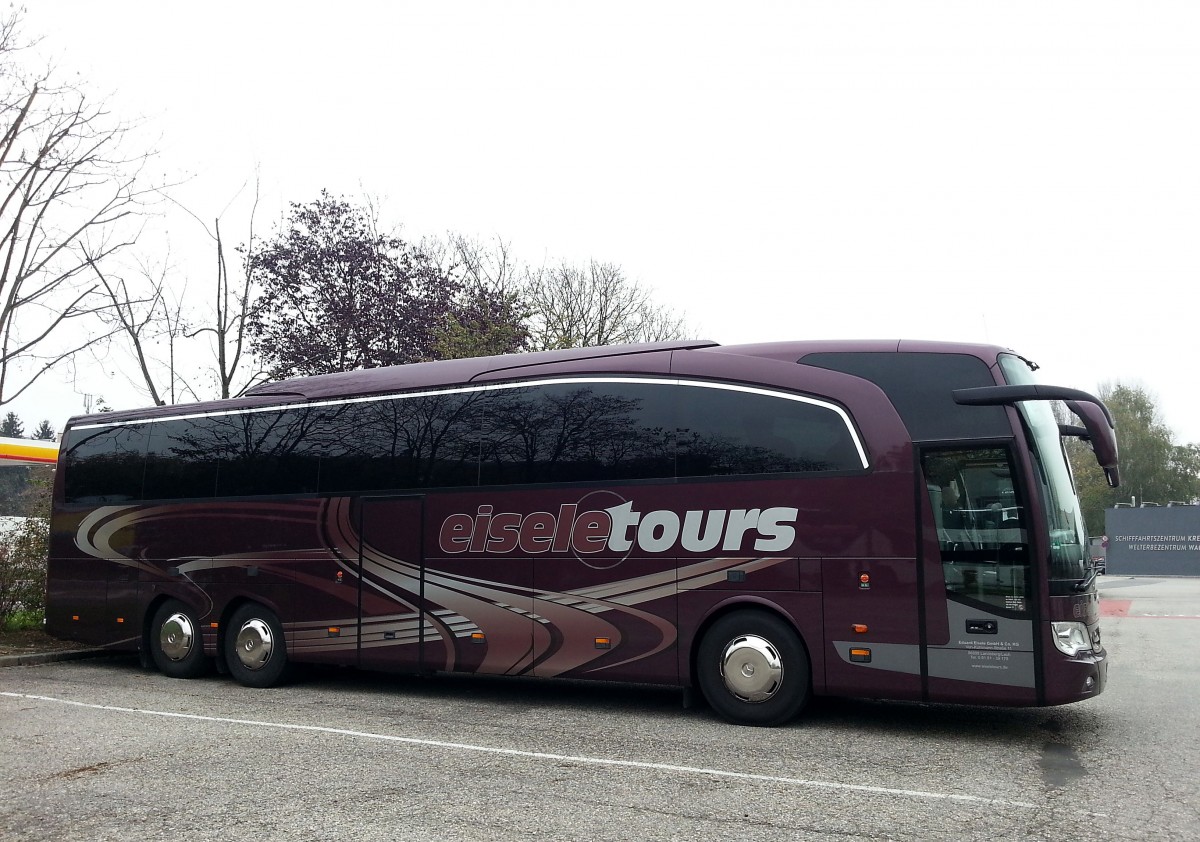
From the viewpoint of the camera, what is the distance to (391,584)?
39.3 feet

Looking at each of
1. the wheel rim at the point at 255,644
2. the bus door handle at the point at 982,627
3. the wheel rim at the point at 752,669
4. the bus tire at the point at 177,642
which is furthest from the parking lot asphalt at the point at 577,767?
the bus tire at the point at 177,642

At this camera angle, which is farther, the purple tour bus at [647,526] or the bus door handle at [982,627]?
the purple tour bus at [647,526]

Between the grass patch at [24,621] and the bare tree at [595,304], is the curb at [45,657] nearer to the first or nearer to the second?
the grass patch at [24,621]

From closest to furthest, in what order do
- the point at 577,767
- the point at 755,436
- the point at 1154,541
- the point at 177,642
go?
the point at 577,767 → the point at 755,436 → the point at 177,642 → the point at 1154,541

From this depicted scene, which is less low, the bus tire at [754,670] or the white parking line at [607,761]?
the bus tire at [754,670]

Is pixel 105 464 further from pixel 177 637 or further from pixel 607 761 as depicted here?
pixel 607 761

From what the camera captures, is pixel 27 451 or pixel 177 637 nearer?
pixel 177 637

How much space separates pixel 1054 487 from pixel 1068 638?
1235 mm

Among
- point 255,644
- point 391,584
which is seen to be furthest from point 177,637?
point 391,584

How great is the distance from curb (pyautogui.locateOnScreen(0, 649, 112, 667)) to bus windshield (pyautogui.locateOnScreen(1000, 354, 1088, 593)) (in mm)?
12620

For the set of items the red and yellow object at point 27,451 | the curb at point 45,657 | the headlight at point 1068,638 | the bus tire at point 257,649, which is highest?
the red and yellow object at point 27,451

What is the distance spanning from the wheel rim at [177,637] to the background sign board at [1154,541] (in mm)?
49524

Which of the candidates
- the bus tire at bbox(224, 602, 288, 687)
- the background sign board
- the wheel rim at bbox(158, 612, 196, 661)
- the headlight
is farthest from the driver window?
the background sign board

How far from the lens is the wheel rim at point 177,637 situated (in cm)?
1366
